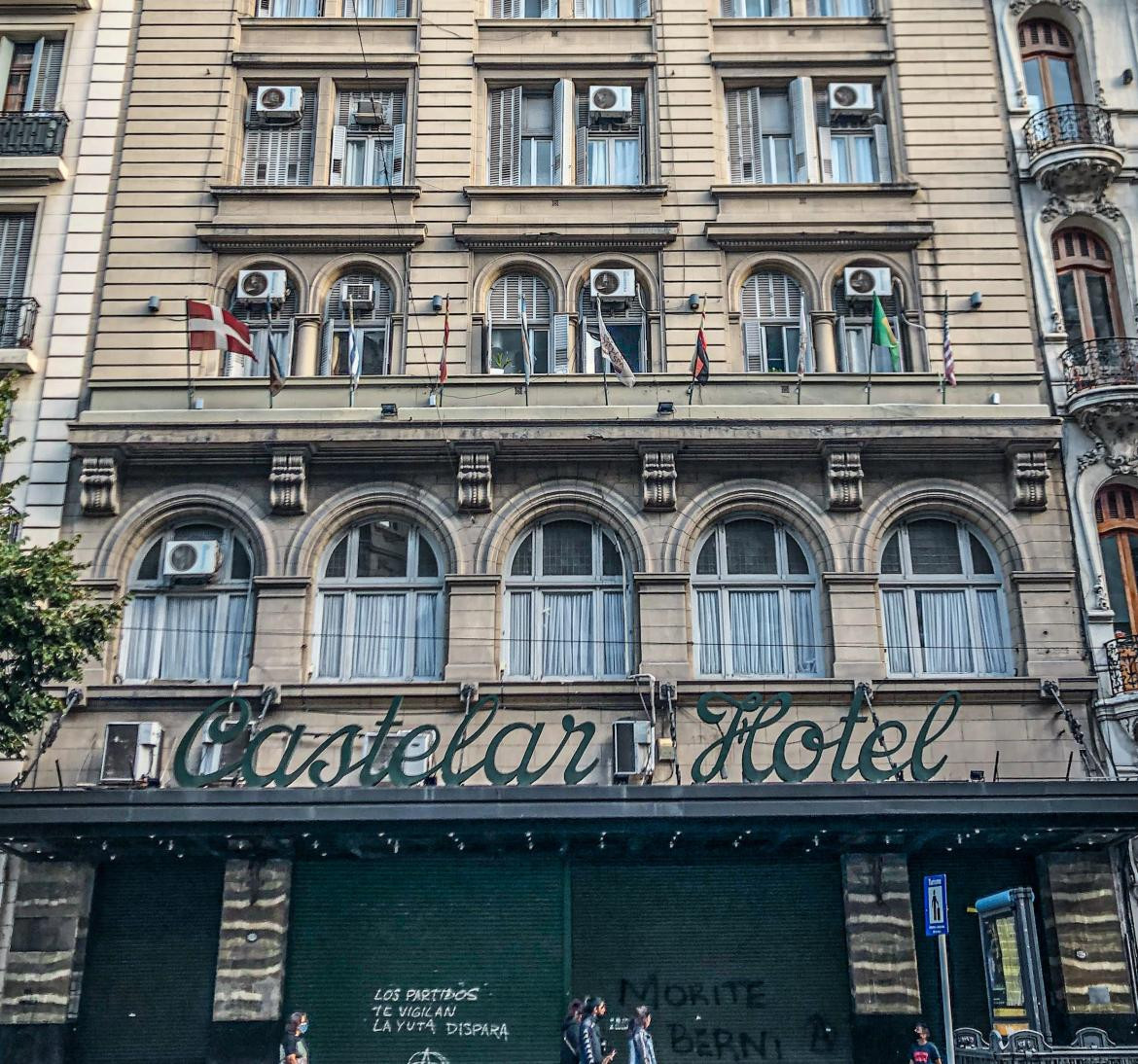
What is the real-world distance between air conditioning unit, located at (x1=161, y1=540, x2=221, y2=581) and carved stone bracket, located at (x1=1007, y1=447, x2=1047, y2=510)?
13.2m

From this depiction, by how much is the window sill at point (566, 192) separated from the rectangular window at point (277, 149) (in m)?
3.25

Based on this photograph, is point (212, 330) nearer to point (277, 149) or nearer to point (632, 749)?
point (277, 149)

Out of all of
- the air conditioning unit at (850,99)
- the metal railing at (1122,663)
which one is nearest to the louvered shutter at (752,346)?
the air conditioning unit at (850,99)

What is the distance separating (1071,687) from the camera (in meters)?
20.0

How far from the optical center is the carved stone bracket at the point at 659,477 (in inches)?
830

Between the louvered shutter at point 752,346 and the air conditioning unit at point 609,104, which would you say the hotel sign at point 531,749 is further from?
the air conditioning unit at point 609,104

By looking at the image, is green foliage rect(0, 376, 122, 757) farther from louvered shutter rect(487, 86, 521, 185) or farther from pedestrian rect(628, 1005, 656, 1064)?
louvered shutter rect(487, 86, 521, 185)

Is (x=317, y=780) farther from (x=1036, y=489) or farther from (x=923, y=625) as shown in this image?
(x=1036, y=489)

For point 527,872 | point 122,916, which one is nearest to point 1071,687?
point 527,872

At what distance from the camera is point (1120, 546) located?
845 inches

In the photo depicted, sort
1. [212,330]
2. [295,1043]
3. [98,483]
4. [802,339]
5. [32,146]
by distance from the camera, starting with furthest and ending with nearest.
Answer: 1. [32,146]
2. [802,339]
3. [98,483]
4. [212,330]
5. [295,1043]

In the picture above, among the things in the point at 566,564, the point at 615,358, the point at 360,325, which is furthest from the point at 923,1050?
the point at 360,325

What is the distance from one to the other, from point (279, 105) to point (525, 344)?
23.6 feet

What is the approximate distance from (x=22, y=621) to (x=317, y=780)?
15.1 feet
